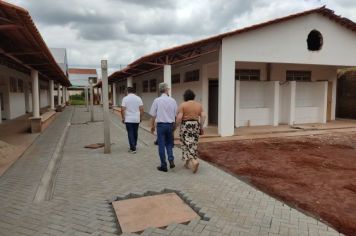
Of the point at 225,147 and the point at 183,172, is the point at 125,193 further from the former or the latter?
the point at 225,147

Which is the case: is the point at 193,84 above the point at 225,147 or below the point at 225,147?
above

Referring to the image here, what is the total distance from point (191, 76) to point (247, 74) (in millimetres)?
2444

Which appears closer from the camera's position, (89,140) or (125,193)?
(125,193)

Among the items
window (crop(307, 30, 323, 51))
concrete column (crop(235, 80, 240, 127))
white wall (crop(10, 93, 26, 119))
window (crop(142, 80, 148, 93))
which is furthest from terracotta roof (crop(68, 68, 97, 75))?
window (crop(307, 30, 323, 51))

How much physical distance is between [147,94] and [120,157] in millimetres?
13811

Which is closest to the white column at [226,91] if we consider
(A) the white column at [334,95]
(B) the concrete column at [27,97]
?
(A) the white column at [334,95]

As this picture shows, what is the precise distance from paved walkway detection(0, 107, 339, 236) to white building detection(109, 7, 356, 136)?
4.47 m

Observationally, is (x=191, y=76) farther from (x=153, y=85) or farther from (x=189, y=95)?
(x=189, y=95)

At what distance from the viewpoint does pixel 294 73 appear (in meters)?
14.1

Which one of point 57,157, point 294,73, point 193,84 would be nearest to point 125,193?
point 57,157

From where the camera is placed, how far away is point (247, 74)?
42.7ft

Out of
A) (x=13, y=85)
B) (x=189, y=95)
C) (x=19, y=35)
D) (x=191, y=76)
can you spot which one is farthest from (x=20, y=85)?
(x=189, y=95)

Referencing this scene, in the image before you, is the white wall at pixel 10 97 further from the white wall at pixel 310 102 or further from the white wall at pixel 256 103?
the white wall at pixel 310 102

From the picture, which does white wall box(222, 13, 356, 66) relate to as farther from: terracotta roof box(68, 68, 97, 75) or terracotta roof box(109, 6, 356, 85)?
terracotta roof box(68, 68, 97, 75)
